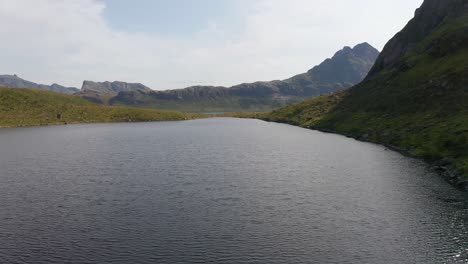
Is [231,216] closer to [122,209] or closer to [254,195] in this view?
[254,195]

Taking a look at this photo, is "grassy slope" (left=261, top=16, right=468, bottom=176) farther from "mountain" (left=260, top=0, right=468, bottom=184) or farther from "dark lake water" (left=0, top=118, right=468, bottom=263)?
"dark lake water" (left=0, top=118, right=468, bottom=263)

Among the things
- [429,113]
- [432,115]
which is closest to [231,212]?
[432,115]

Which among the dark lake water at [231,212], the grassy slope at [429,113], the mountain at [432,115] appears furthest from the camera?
the grassy slope at [429,113]

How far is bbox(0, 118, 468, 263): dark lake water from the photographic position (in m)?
45.3

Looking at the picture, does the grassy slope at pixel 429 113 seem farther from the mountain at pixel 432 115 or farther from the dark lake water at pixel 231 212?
the dark lake water at pixel 231 212

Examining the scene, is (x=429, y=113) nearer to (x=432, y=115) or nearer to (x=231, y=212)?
(x=432, y=115)

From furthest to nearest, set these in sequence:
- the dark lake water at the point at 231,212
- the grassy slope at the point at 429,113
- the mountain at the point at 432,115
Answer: the grassy slope at the point at 429,113 → the mountain at the point at 432,115 → the dark lake water at the point at 231,212

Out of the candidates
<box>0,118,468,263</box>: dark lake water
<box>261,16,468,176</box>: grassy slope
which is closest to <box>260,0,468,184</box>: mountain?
<box>261,16,468,176</box>: grassy slope

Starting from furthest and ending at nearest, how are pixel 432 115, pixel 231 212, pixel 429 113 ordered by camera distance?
pixel 429 113, pixel 432 115, pixel 231 212

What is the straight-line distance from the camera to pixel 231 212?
60.0m

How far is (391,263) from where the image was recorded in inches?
1660

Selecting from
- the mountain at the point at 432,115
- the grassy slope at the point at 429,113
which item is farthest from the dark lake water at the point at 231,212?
the grassy slope at the point at 429,113

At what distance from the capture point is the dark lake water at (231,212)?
149ft

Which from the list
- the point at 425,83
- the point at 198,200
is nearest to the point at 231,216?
the point at 198,200
